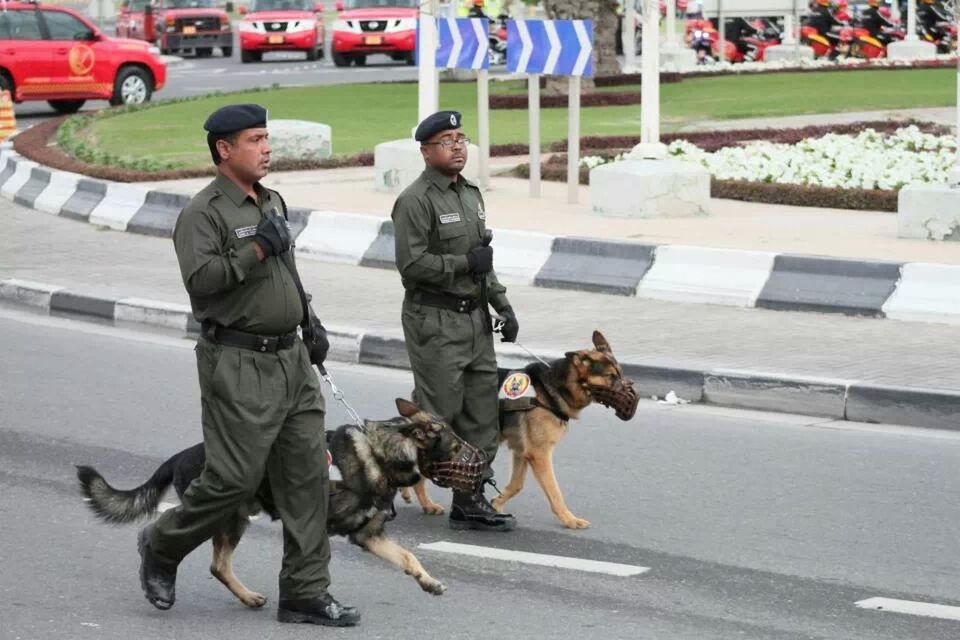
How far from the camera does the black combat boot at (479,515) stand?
7605 mm

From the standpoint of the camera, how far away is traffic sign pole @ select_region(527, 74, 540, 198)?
16.5m

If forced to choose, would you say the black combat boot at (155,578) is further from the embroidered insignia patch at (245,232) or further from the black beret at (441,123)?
the black beret at (441,123)

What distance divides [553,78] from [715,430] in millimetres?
21515

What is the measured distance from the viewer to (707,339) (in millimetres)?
11094

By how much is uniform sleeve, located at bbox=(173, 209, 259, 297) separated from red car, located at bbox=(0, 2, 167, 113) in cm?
2434

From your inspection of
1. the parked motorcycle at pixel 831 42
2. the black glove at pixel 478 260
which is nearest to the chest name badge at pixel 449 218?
the black glove at pixel 478 260

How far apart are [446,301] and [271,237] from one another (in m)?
1.82

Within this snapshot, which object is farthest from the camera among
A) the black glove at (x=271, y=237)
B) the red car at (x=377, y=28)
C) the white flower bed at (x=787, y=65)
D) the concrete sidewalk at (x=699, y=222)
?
the red car at (x=377, y=28)

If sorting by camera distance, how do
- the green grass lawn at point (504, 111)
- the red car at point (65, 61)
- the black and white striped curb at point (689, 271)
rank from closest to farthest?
the black and white striped curb at point (689, 271) < the green grass lawn at point (504, 111) < the red car at point (65, 61)

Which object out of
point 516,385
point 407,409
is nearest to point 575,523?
point 516,385

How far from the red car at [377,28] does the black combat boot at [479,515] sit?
33.5 m

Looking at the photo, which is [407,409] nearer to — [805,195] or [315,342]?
[315,342]

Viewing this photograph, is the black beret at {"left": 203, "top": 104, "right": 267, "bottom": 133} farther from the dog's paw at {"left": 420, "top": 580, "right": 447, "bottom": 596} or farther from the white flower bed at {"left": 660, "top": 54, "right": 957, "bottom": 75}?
the white flower bed at {"left": 660, "top": 54, "right": 957, "bottom": 75}

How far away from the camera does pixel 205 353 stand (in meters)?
6.08
